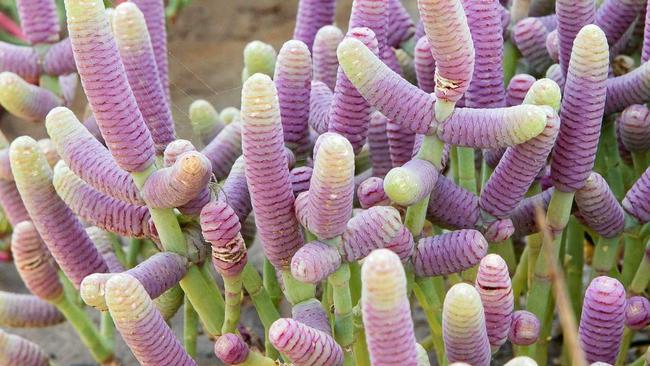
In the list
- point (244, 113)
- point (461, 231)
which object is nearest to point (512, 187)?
point (461, 231)

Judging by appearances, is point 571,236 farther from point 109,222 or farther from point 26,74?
point 26,74

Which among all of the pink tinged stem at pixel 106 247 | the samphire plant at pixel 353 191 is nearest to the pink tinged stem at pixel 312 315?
the samphire plant at pixel 353 191

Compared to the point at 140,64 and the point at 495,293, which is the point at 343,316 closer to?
the point at 495,293

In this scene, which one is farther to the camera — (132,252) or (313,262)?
(132,252)

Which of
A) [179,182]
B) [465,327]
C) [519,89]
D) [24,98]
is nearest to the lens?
[465,327]

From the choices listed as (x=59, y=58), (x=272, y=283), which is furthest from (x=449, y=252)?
(x=59, y=58)

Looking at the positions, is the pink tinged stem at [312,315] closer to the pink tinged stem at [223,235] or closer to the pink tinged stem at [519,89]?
the pink tinged stem at [223,235]

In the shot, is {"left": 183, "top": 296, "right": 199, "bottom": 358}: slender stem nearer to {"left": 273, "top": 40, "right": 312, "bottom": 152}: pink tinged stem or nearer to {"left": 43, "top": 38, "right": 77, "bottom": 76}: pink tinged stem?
{"left": 273, "top": 40, "right": 312, "bottom": 152}: pink tinged stem
